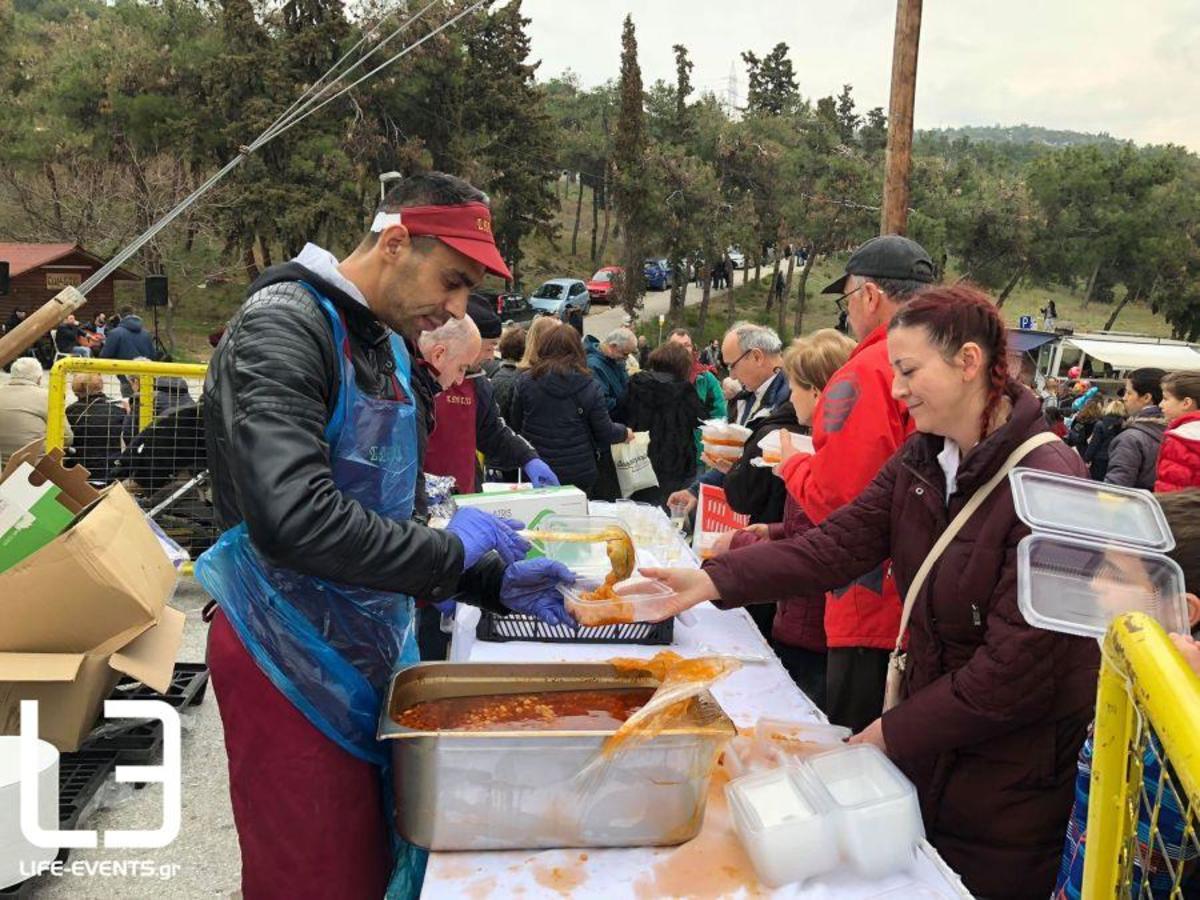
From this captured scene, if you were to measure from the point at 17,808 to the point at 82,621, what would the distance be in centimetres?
77

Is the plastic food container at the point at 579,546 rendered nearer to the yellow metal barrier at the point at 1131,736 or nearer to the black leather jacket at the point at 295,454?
the black leather jacket at the point at 295,454

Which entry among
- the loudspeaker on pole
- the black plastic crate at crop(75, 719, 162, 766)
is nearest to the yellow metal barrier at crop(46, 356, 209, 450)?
the black plastic crate at crop(75, 719, 162, 766)

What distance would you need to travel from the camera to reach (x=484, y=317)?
4906mm

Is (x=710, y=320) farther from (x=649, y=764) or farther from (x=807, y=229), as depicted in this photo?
(x=649, y=764)

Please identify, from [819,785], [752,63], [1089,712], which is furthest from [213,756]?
[752,63]

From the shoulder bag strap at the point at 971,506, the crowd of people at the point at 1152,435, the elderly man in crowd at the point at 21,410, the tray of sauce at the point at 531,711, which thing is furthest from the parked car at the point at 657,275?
the tray of sauce at the point at 531,711

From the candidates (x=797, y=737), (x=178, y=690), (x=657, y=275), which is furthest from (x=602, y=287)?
(x=797, y=737)

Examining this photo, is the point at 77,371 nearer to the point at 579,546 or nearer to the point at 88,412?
the point at 88,412

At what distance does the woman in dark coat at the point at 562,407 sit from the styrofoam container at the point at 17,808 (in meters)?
3.50

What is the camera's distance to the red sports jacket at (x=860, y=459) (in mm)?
2689

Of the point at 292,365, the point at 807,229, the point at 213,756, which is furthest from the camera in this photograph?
the point at 807,229

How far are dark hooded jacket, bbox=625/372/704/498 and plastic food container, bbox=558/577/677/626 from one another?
4.37 m

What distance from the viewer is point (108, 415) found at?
5.88 m

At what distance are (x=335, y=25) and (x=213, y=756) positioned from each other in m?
27.8
